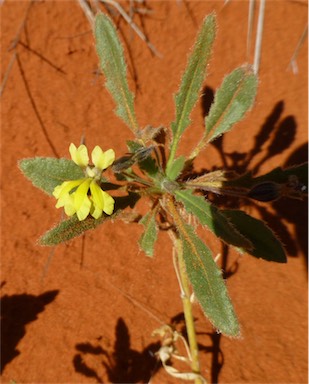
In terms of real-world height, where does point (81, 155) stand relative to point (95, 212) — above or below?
above

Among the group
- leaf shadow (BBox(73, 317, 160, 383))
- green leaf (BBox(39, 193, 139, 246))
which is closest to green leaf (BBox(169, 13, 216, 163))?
green leaf (BBox(39, 193, 139, 246))

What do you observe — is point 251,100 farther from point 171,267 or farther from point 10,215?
point 10,215

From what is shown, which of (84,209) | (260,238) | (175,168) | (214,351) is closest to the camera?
(84,209)

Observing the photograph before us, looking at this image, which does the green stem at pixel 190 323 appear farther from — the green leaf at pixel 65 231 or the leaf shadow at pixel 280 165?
the leaf shadow at pixel 280 165

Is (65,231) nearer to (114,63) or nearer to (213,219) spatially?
(213,219)

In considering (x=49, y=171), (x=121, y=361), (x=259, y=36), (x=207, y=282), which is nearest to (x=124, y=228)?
(x=121, y=361)

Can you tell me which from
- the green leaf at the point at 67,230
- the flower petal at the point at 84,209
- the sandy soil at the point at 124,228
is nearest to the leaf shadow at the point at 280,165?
the sandy soil at the point at 124,228

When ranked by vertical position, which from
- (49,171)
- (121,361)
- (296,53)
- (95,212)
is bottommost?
(121,361)

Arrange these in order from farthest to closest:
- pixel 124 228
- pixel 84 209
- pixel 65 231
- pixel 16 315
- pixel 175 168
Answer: pixel 124 228 < pixel 16 315 < pixel 175 168 < pixel 65 231 < pixel 84 209
